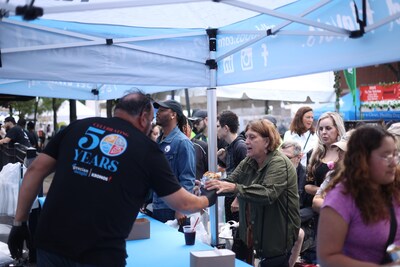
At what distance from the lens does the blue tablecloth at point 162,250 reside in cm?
298

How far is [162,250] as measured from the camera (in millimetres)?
3273

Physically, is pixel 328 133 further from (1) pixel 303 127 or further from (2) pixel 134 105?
(2) pixel 134 105

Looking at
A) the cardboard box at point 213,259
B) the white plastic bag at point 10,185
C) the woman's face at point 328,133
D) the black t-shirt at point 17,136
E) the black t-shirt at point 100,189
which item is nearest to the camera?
the black t-shirt at point 100,189

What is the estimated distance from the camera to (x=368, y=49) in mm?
2883

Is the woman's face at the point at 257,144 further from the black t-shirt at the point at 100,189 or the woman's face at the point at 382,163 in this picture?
the woman's face at the point at 382,163

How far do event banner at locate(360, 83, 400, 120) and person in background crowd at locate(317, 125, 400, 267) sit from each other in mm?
10303

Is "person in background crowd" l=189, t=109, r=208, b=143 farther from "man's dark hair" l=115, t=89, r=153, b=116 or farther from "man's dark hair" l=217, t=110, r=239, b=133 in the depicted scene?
"man's dark hair" l=115, t=89, r=153, b=116

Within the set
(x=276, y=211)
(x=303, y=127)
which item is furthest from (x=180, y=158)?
(x=303, y=127)

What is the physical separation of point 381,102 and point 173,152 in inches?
364

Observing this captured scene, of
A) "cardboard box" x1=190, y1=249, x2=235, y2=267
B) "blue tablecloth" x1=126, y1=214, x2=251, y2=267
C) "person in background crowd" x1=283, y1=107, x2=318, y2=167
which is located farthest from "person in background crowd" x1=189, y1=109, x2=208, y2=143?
"cardboard box" x1=190, y1=249, x2=235, y2=267

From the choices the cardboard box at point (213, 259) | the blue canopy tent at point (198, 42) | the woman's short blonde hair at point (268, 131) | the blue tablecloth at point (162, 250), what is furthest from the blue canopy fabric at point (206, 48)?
the cardboard box at point (213, 259)

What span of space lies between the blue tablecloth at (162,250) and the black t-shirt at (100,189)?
74 cm

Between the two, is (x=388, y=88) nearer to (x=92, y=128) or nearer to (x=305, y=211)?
(x=305, y=211)

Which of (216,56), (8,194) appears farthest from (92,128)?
(8,194)
